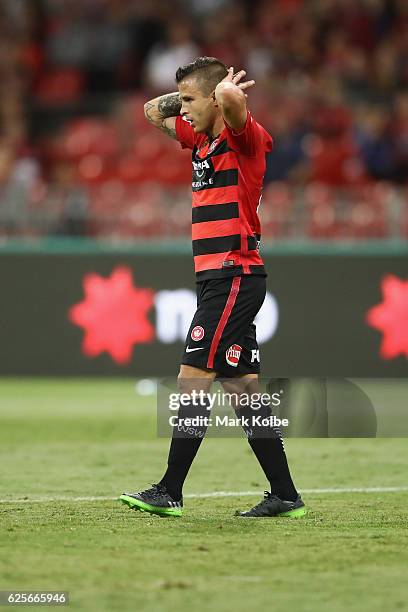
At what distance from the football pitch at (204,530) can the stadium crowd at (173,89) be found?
13.4 ft

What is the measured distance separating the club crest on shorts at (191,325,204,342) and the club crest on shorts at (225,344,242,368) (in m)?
0.15

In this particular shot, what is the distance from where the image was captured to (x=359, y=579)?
505 cm

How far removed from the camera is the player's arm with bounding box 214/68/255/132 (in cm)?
601

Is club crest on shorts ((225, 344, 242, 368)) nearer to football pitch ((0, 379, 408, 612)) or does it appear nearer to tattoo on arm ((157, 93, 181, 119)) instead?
football pitch ((0, 379, 408, 612))

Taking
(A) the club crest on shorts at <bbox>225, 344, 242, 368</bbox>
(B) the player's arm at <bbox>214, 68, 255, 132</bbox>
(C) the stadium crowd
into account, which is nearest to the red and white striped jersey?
(B) the player's arm at <bbox>214, 68, 255, 132</bbox>

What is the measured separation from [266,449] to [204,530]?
0.61 metres

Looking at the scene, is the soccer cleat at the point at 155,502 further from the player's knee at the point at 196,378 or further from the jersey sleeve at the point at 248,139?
the jersey sleeve at the point at 248,139

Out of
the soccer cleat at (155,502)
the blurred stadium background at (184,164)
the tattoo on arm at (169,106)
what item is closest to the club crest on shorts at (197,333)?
the soccer cleat at (155,502)

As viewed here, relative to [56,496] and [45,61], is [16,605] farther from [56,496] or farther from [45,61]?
[45,61]

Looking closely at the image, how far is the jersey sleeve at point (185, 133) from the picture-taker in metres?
6.70

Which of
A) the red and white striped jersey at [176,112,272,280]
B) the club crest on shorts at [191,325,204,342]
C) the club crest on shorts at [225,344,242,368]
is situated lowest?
the club crest on shorts at [225,344,242,368]

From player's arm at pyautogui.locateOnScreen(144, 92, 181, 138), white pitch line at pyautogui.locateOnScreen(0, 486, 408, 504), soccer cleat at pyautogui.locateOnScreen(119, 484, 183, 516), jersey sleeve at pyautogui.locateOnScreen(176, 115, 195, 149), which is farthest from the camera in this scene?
white pitch line at pyautogui.locateOnScreen(0, 486, 408, 504)

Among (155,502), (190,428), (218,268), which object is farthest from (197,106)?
(155,502)

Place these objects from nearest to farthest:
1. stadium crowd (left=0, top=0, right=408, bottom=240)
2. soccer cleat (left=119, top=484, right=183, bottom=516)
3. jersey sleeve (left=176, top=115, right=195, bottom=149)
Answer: soccer cleat (left=119, top=484, right=183, bottom=516) < jersey sleeve (left=176, top=115, right=195, bottom=149) < stadium crowd (left=0, top=0, right=408, bottom=240)
